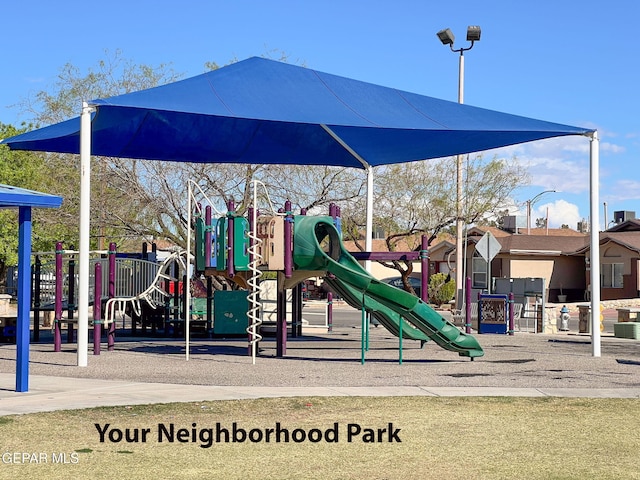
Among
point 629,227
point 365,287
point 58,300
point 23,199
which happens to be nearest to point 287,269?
point 365,287

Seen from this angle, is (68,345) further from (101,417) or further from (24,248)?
(101,417)

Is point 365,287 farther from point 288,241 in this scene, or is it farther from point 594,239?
point 594,239

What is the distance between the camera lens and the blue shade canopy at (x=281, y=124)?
16.9 metres

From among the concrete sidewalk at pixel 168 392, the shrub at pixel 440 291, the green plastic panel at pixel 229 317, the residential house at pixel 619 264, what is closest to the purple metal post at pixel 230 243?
the concrete sidewalk at pixel 168 392

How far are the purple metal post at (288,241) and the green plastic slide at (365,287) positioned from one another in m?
0.25

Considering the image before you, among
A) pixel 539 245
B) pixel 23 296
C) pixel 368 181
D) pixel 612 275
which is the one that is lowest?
pixel 23 296

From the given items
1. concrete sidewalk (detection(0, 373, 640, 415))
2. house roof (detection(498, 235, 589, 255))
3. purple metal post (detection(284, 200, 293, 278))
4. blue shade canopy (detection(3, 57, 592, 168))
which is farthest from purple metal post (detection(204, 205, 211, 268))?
house roof (detection(498, 235, 589, 255))

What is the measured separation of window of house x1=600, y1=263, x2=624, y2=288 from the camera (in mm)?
53656

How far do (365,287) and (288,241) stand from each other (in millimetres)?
1577

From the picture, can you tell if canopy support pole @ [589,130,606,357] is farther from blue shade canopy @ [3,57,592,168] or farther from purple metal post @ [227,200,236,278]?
purple metal post @ [227,200,236,278]

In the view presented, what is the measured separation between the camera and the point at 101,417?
1042 cm

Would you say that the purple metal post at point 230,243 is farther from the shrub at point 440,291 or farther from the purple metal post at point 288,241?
the shrub at point 440,291

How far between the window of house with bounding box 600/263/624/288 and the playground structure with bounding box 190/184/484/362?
1508 inches

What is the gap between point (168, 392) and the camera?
41.3ft
